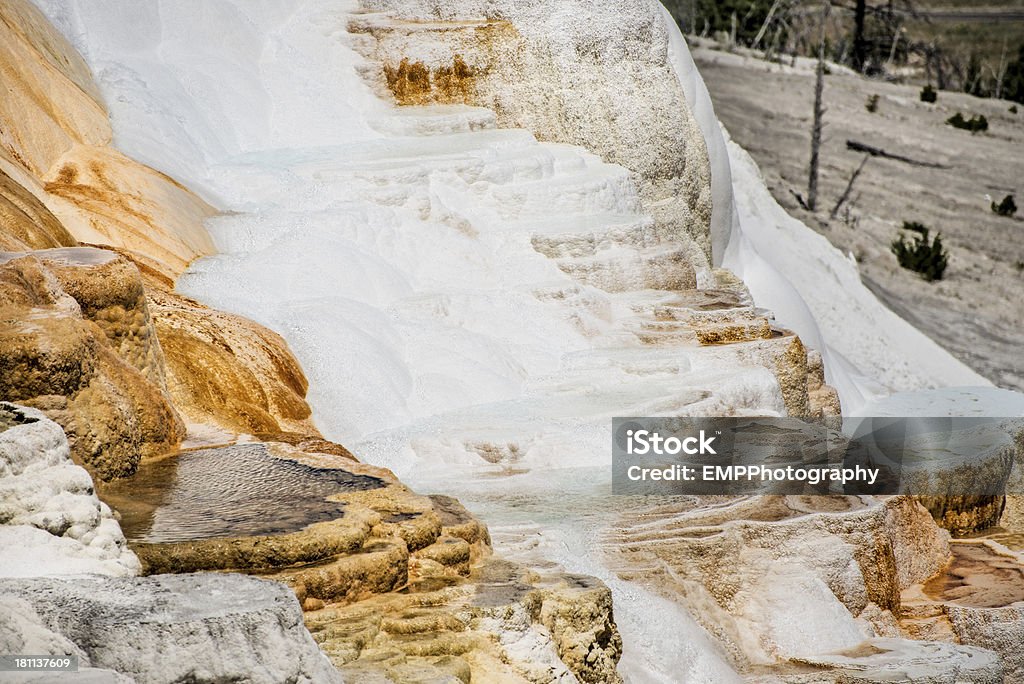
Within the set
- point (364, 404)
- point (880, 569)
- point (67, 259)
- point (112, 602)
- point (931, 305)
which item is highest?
point (67, 259)

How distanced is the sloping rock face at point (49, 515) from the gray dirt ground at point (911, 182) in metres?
10.5

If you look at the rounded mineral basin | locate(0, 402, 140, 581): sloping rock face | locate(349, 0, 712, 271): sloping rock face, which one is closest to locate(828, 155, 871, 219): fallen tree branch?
locate(349, 0, 712, 271): sloping rock face

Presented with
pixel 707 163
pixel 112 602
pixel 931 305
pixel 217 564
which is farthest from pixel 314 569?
pixel 931 305

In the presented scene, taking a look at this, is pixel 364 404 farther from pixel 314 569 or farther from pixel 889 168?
pixel 889 168

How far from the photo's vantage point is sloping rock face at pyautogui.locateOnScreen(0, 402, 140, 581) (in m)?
3.36

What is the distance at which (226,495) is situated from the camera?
4281 millimetres

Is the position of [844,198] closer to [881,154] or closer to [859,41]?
[881,154]

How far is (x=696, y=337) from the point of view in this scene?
7.37 metres

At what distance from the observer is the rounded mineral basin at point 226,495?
3928 millimetres

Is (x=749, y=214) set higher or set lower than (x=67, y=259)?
lower

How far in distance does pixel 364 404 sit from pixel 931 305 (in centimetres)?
1022

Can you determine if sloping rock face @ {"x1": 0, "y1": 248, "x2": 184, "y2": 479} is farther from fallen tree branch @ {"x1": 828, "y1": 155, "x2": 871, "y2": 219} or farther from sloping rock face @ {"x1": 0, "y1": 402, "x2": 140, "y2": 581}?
fallen tree branch @ {"x1": 828, "y1": 155, "x2": 871, "y2": 219}

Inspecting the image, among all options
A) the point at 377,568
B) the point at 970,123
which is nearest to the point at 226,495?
the point at 377,568

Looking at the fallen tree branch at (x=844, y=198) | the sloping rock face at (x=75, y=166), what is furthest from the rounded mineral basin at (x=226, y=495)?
the fallen tree branch at (x=844, y=198)
